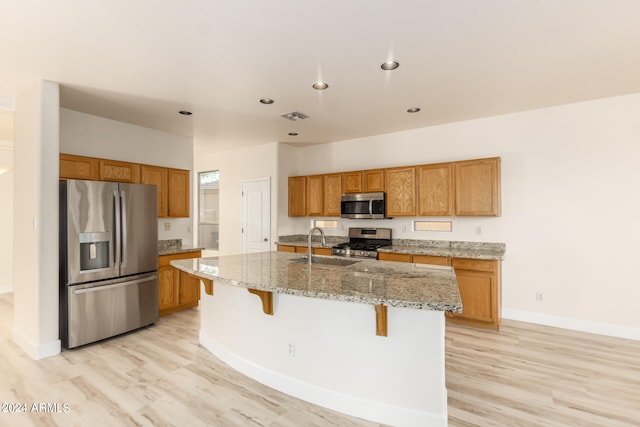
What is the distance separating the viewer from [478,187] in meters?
4.18

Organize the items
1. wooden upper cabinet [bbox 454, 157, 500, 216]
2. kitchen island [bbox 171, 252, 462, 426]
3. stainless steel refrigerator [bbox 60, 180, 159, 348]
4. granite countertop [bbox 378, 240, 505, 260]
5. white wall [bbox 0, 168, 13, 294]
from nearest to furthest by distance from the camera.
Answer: kitchen island [bbox 171, 252, 462, 426]
stainless steel refrigerator [bbox 60, 180, 159, 348]
granite countertop [bbox 378, 240, 505, 260]
wooden upper cabinet [bbox 454, 157, 500, 216]
white wall [bbox 0, 168, 13, 294]

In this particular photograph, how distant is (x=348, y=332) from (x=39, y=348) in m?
3.12

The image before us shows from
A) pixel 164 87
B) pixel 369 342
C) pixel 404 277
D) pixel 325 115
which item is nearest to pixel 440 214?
pixel 325 115

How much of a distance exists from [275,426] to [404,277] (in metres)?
1.33

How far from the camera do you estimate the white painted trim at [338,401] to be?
2008 millimetres

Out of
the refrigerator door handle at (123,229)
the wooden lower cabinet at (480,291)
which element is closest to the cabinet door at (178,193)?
the refrigerator door handle at (123,229)

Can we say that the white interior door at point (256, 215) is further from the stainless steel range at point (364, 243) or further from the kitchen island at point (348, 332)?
the kitchen island at point (348, 332)

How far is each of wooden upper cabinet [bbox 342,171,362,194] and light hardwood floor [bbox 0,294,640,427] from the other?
2652mm

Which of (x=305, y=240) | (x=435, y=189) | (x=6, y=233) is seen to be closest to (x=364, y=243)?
Answer: (x=305, y=240)

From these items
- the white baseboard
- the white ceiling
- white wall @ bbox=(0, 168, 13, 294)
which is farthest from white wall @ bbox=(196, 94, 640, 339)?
white wall @ bbox=(0, 168, 13, 294)

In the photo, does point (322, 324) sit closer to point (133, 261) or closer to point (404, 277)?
point (404, 277)

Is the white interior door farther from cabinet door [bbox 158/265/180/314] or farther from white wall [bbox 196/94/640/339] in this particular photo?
white wall [bbox 196/94/640/339]

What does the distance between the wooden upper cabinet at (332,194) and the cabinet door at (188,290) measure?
2.41 metres

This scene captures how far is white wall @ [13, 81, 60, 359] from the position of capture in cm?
312
